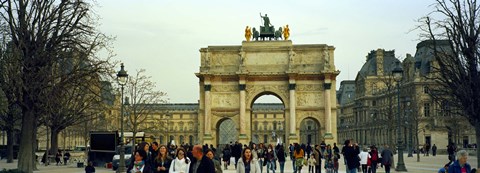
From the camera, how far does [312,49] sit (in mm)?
66000

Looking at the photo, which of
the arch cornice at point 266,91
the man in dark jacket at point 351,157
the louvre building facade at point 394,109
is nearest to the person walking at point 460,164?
the man in dark jacket at point 351,157

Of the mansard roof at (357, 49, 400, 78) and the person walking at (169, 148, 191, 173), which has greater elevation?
the mansard roof at (357, 49, 400, 78)

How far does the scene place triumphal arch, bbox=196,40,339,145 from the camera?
214 ft

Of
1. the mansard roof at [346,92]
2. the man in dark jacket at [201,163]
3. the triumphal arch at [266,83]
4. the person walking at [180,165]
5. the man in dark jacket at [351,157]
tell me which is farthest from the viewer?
the mansard roof at [346,92]

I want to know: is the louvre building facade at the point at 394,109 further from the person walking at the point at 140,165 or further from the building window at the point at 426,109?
the person walking at the point at 140,165

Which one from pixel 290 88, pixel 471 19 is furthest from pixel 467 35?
pixel 290 88

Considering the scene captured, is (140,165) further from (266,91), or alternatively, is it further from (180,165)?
(266,91)

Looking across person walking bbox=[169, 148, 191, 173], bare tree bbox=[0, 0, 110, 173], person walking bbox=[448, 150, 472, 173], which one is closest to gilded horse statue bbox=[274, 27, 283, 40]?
bare tree bbox=[0, 0, 110, 173]

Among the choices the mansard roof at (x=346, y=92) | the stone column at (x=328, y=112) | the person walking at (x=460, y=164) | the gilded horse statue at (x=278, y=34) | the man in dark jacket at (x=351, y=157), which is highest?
the gilded horse statue at (x=278, y=34)

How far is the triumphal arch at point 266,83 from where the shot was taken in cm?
6531

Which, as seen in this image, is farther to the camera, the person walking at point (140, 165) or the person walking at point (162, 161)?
the person walking at point (140, 165)

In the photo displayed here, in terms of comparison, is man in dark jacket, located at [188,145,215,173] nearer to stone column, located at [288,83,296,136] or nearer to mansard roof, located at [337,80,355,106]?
stone column, located at [288,83,296,136]

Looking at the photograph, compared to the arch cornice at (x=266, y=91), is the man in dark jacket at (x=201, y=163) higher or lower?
lower

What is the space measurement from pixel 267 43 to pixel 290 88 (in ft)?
18.1
